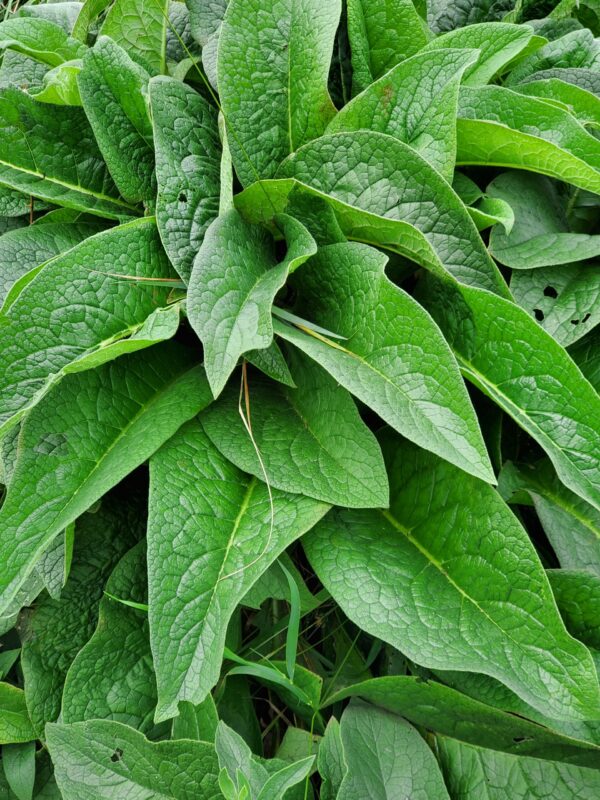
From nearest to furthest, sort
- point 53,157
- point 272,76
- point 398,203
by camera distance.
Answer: point 398,203, point 272,76, point 53,157

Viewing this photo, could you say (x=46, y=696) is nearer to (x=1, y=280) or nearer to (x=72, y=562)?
(x=72, y=562)

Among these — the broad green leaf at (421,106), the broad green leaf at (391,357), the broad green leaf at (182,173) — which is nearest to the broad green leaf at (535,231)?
the broad green leaf at (421,106)

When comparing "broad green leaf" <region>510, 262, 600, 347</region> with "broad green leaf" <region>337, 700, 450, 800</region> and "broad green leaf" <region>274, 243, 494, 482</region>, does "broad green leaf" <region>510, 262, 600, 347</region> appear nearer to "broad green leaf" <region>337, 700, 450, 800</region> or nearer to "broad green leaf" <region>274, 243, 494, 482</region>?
"broad green leaf" <region>274, 243, 494, 482</region>

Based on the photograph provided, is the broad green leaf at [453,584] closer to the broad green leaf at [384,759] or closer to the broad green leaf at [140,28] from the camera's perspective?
the broad green leaf at [384,759]

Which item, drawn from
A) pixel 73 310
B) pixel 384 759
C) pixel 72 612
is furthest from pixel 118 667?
pixel 73 310

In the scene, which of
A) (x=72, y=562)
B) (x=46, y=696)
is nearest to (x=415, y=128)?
(x=72, y=562)

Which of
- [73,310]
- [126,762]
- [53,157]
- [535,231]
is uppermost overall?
[53,157]

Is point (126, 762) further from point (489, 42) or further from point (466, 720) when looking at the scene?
point (489, 42)
